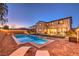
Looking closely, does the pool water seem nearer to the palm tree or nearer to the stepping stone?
the stepping stone

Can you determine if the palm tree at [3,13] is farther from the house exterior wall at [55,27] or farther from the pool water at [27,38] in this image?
the house exterior wall at [55,27]

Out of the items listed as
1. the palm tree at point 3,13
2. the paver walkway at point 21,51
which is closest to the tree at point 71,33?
the paver walkway at point 21,51

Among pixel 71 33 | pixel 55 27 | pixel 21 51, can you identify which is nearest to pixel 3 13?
pixel 21 51

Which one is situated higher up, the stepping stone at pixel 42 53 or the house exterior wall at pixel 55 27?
the house exterior wall at pixel 55 27

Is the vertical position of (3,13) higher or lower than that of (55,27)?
higher

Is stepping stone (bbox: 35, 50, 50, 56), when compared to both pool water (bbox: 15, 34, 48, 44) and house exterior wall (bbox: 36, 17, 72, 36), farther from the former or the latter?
house exterior wall (bbox: 36, 17, 72, 36)

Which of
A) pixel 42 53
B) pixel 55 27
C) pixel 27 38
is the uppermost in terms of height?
pixel 55 27

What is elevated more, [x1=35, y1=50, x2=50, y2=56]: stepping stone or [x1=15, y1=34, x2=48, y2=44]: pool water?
[x1=15, y1=34, x2=48, y2=44]: pool water

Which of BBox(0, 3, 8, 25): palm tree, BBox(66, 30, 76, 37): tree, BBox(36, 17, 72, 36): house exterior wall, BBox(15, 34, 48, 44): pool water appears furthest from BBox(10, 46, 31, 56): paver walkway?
BBox(66, 30, 76, 37): tree

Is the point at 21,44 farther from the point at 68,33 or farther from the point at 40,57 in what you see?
the point at 68,33

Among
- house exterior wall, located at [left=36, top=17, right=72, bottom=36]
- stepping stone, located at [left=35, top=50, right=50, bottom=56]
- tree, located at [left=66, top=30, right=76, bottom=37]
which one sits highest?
house exterior wall, located at [left=36, top=17, right=72, bottom=36]

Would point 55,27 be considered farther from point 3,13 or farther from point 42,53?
point 3,13

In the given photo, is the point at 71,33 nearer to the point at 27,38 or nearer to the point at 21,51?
the point at 27,38

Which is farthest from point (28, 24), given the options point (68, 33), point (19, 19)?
point (68, 33)
